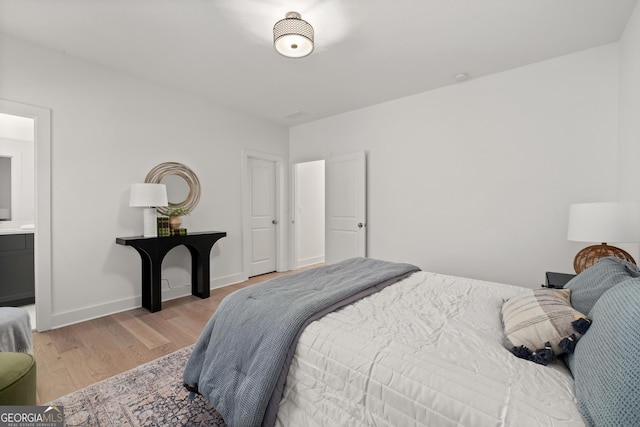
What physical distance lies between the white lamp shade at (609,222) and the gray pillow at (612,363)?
1.31 m

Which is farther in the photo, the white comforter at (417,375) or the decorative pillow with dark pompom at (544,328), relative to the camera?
the decorative pillow with dark pompom at (544,328)

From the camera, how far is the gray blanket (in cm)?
129

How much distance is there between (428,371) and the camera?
1.05 m

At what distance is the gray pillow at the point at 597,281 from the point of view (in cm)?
122

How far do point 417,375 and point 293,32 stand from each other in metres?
2.29

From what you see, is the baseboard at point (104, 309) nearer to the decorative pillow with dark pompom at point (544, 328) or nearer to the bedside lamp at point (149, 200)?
the bedside lamp at point (149, 200)

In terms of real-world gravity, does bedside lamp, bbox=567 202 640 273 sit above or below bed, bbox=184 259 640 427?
above

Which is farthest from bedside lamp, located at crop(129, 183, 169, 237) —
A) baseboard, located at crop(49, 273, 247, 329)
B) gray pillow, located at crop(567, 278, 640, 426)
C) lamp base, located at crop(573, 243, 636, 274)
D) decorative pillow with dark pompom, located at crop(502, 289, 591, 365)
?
lamp base, located at crop(573, 243, 636, 274)

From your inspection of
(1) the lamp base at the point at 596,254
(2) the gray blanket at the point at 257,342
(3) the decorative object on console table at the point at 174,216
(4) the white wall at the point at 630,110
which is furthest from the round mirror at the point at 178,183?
(4) the white wall at the point at 630,110

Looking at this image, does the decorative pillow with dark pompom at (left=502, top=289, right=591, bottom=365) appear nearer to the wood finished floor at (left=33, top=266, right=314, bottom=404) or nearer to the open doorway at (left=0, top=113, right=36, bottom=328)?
the wood finished floor at (left=33, top=266, right=314, bottom=404)

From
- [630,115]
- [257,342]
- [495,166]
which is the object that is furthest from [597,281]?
[495,166]

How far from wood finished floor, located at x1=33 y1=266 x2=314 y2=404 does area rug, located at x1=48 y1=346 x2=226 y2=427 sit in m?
0.17

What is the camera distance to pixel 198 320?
3021mm

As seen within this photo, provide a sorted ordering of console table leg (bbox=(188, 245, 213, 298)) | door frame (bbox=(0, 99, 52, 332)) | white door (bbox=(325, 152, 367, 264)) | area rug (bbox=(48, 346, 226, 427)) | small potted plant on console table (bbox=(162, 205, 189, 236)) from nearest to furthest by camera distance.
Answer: area rug (bbox=(48, 346, 226, 427))
door frame (bbox=(0, 99, 52, 332))
small potted plant on console table (bbox=(162, 205, 189, 236))
console table leg (bbox=(188, 245, 213, 298))
white door (bbox=(325, 152, 367, 264))
